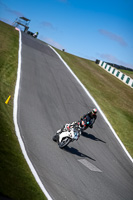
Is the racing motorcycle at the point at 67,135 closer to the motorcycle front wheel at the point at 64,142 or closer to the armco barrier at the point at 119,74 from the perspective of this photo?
the motorcycle front wheel at the point at 64,142

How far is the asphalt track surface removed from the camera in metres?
9.88

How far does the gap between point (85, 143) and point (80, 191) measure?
6082 millimetres

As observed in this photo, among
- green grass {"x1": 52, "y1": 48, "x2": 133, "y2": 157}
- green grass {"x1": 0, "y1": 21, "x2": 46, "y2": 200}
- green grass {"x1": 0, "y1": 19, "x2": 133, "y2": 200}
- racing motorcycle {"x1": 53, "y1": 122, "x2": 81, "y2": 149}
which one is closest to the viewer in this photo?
green grass {"x1": 0, "y1": 21, "x2": 46, "y2": 200}

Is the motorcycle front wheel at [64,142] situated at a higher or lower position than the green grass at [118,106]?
lower

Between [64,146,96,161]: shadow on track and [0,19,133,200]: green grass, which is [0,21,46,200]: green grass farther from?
[64,146,96,161]: shadow on track

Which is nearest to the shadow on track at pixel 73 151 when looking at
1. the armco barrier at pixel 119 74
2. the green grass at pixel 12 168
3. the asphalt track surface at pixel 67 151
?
the asphalt track surface at pixel 67 151

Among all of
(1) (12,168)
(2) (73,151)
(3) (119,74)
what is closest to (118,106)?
(2) (73,151)

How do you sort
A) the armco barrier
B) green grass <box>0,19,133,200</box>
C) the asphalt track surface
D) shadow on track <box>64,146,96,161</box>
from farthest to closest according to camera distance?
1. the armco barrier
2. shadow on track <box>64,146,96,161</box>
3. the asphalt track surface
4. green grass <box>0,19,133,200</box>

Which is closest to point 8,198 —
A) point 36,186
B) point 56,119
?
point 36,186

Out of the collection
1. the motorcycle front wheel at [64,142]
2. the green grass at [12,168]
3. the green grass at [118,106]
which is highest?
the green grass at [118,106]

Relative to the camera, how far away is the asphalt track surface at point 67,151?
9.88 m

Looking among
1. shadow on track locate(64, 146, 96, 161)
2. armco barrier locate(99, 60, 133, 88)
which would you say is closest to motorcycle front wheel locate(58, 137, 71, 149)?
shadow on track locate(64, 146, 96, 161)

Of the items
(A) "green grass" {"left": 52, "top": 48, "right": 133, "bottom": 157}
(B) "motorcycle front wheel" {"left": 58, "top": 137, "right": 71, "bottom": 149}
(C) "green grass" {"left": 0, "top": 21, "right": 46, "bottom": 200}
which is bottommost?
(C) "green grass" {"left": 0, "top": 21, "right": 46, "bottom": 200}

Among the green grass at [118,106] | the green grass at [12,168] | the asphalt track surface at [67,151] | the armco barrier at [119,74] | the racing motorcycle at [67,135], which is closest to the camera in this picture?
the green grass at [12,168]
